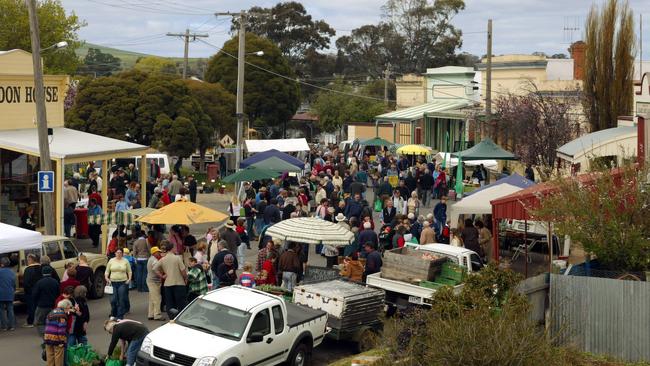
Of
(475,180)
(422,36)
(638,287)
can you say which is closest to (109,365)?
(638,287)

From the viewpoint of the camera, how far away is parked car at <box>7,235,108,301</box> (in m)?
18.7

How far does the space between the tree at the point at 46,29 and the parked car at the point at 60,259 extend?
162 ft

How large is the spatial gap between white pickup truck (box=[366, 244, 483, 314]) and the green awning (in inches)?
1501

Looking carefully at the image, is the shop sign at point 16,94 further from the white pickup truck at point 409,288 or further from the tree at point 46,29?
the tree at point 46,29

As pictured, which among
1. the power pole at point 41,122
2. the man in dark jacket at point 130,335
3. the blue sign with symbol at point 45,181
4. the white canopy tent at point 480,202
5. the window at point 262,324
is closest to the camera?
the man in dark jacket at point 130,335

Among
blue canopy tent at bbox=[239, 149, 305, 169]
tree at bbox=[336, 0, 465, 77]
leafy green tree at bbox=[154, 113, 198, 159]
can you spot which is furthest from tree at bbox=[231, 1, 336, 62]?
blue canopy tent at bbox=[239, 149, 305, 169]

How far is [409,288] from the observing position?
17.6 metres

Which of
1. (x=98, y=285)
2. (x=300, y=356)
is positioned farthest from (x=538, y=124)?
(x=300, y=356)

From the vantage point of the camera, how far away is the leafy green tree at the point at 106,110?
1875 inches

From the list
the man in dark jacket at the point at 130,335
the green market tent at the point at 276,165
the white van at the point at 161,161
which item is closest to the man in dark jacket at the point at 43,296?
the man in dark jacket at the point at 130,335

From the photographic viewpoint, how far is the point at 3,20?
67.5 meters

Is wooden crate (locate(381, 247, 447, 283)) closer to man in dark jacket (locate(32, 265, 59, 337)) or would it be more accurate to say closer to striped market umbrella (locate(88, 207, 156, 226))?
man in dark jacket (locate(32, 265, 59, 337))

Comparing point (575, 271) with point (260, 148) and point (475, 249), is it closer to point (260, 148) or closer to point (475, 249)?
point (475, 249)

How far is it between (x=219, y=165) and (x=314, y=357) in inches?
1255
